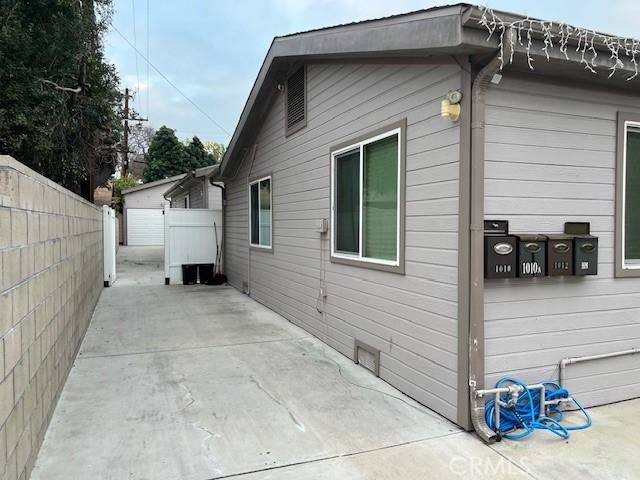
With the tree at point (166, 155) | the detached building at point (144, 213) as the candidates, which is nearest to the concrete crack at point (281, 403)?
the detached building at point (144, 213)

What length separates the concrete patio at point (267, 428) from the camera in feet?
8.96

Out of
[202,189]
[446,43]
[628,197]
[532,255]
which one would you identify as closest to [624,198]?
[628,197]

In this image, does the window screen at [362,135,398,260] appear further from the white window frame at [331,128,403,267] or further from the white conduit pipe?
the white conduit pipe

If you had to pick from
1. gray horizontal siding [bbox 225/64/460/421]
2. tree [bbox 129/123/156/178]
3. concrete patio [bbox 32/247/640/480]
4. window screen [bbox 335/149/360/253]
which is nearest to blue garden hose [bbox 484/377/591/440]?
concrete patio [bbox 32/247/640/480]

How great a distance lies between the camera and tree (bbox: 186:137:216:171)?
40719 mm

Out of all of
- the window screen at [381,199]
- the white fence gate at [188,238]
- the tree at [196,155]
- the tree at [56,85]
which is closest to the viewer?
the window screen at [381,199]

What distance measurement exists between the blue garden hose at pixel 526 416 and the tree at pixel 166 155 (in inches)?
1530

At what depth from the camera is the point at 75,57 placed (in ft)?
29.1

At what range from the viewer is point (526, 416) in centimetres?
327

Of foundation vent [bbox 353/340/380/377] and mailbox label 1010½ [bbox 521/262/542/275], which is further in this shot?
foundation vent [bbox 353/340/380/377]

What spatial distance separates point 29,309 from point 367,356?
9.73ft

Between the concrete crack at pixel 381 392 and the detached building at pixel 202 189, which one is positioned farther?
the detached building at pixel 202 189

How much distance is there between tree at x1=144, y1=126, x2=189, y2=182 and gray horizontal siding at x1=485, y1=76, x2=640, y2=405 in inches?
1519

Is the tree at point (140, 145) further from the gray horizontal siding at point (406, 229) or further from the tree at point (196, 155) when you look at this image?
the gray horizontal siding at point (406, 229)
